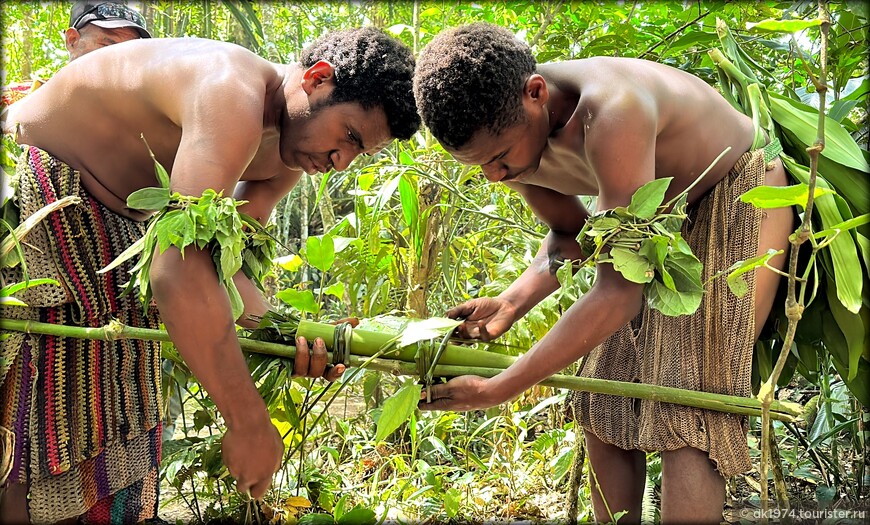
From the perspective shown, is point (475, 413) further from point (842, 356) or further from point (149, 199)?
point (149, 199)

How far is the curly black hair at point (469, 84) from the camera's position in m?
1.49

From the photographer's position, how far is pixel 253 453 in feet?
4.90

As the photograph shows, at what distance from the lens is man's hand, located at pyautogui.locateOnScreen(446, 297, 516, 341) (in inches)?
74.9

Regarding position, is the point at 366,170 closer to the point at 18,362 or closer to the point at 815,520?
the point at 18,362

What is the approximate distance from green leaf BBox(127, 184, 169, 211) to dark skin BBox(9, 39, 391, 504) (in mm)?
32

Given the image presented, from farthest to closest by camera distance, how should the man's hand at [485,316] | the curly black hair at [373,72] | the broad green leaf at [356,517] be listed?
the broad green leaf at [356,517] → the man's hand at [485,316] → the curly black hair at [373,72]

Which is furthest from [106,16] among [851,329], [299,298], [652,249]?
[851,329]

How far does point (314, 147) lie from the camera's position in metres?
1.67

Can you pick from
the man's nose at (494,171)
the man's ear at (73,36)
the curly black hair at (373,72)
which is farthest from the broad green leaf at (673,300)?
the man's ear at (73,36)

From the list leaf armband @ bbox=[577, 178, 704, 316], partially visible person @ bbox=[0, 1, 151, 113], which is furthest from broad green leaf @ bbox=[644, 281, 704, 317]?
partially visible person @ bbox=[0, 1, 151, 113]

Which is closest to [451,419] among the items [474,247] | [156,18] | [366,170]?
[474,247]

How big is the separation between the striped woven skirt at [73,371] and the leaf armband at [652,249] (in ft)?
3.49

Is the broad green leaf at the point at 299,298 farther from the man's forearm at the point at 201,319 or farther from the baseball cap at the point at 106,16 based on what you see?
the baseball cap at the point at 106,16

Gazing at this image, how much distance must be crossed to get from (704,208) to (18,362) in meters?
1.51
